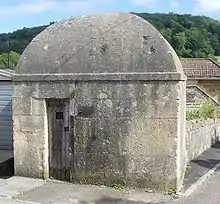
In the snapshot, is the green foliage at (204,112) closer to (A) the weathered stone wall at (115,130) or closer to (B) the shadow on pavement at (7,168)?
(A) the weathered stone wall at (115,130)

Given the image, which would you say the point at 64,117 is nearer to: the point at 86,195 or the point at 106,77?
the point at 106,77

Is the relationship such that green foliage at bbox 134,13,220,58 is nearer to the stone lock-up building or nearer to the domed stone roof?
the domed stone roof

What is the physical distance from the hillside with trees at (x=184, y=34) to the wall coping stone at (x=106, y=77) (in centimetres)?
4028

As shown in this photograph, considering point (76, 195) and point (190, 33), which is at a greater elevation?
point (190, 33)

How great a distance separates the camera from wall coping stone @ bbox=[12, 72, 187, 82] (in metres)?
8.41

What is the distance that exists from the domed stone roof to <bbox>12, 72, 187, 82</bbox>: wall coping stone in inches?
5.0

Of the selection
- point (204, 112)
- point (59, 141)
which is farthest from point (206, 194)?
point (204, 112)

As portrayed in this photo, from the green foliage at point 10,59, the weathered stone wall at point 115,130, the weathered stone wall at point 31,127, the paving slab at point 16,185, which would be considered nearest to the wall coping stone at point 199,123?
the weathered stone wall at point 115,130

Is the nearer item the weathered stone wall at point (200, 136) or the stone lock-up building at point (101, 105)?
the stone lock-up building at point (101, 105)

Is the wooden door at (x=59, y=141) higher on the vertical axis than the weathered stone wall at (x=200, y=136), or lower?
higher

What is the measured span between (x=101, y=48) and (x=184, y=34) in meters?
44.2

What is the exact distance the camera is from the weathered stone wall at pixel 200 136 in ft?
40.3

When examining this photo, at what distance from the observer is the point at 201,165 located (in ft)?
39.0

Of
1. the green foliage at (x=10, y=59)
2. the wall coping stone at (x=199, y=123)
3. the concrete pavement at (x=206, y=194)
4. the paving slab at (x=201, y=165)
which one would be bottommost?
the paving slab at (x=201, y=165)
